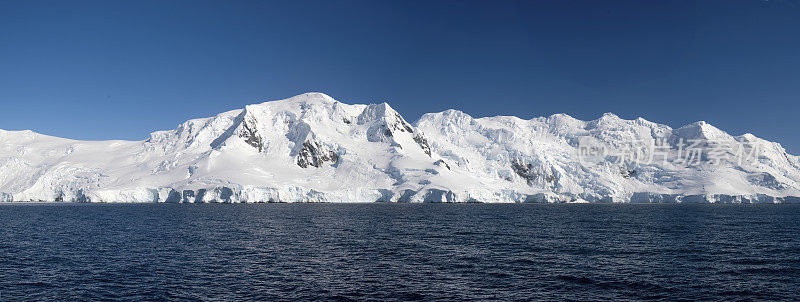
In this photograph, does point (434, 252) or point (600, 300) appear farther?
point (434, 252)

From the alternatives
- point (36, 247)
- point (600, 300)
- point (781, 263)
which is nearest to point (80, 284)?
point (36, 247)

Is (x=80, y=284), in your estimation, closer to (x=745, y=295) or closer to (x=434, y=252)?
(x=434, y=252)

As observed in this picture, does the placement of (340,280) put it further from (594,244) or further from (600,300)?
(594,244)

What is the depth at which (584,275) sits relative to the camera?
126ft

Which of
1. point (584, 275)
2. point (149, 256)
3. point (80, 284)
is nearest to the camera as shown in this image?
point (80, 284)

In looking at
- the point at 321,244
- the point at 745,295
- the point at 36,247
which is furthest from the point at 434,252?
the point at 36,247

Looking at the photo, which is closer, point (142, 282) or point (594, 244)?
point (142, 282)

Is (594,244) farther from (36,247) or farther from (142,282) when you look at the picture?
(36,247)

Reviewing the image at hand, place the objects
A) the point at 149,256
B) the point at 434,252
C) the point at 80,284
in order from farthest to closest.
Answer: the point at 434,252 → the point at 149,256 → the point at 80,284

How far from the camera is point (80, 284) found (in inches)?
1384

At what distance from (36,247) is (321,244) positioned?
31767 millimetres

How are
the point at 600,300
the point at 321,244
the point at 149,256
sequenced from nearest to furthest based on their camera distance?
the point at 600,300
the point at 149,256
the point at 321,244

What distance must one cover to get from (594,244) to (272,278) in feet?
129

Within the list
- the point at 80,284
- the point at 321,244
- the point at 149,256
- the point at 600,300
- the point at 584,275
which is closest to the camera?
the point at 600,300
